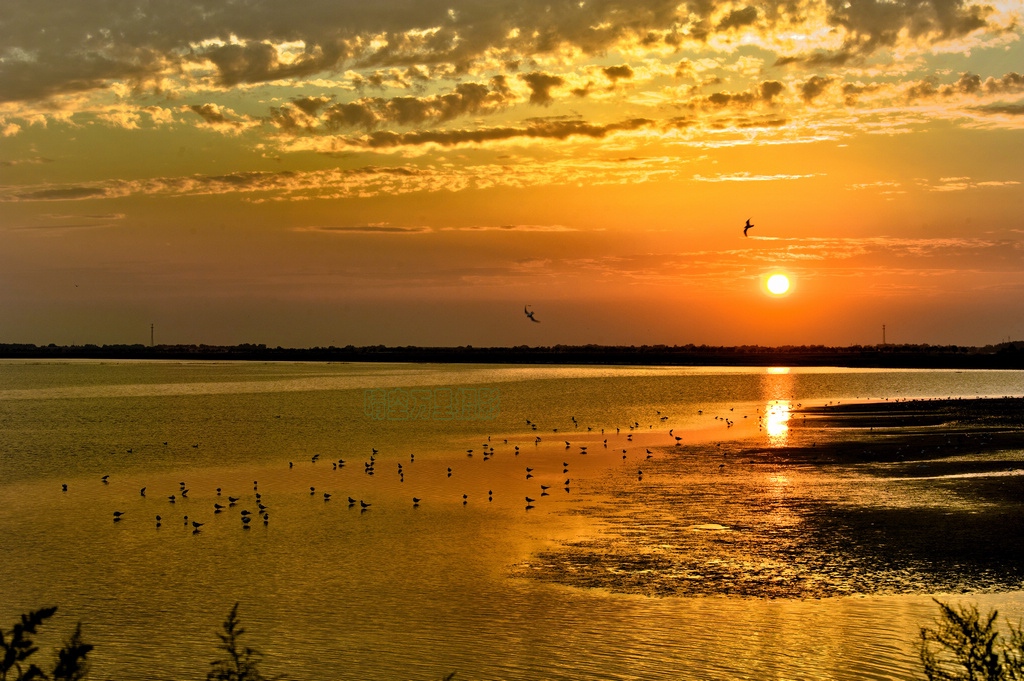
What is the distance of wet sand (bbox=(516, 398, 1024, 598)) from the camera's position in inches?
707

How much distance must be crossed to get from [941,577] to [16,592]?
1996cm

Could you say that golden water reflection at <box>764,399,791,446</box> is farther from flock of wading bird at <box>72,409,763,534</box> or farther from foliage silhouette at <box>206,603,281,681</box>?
foliage silhouette at <box>206,603,281,681</box>

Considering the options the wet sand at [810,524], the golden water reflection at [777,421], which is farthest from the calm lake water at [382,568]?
the golden water reflection at [777,421]

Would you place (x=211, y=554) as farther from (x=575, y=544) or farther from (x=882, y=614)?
(x=882, y=614)

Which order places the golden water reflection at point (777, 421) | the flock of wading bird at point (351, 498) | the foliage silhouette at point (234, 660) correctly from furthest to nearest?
the golden water reflection at point (777, 421) → the flock of wading bird at point (351, 498) → the foliage silhouette at point (234, 660)

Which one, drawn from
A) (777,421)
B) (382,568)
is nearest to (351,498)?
(382,568)

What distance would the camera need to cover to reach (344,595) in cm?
1830

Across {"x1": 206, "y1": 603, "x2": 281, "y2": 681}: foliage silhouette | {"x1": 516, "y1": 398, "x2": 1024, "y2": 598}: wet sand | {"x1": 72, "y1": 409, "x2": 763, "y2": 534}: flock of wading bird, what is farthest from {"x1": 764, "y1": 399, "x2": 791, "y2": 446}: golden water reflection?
{"x1": 206, "y1": 603, "x2": 281, "y2": 681}: foliage silhouette

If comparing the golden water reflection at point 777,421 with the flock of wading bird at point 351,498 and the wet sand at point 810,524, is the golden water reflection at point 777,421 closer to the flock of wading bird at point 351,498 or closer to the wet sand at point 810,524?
the wet sand at point 810,524

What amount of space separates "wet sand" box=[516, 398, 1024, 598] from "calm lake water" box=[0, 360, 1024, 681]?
66cm

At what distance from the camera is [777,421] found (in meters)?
53.7

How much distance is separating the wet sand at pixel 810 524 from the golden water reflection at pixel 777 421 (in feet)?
14.3

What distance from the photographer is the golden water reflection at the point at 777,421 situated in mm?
43812

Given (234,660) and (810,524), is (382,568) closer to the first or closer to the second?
(234,660)
